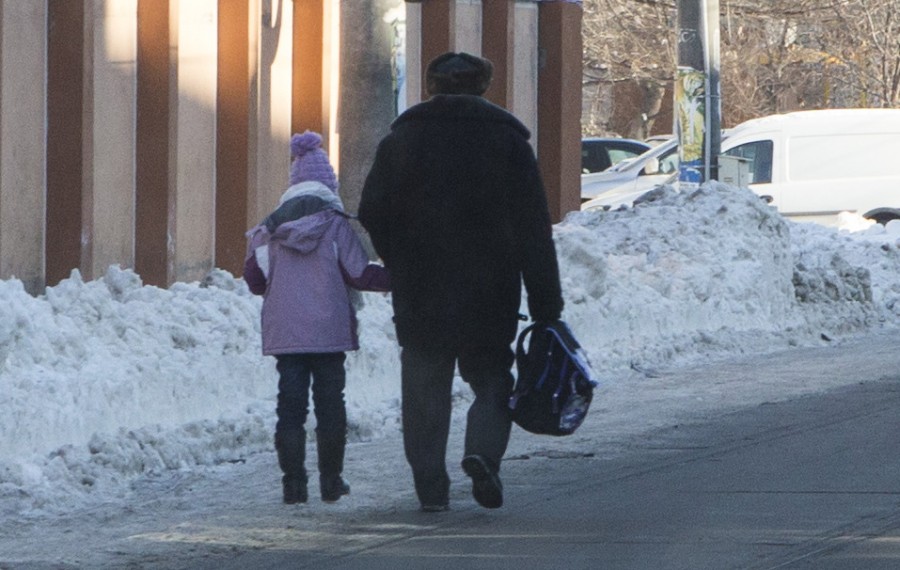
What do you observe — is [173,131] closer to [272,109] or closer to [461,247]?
[272,109]

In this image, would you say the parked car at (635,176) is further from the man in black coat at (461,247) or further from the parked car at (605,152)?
the man in black coat at (461,247)

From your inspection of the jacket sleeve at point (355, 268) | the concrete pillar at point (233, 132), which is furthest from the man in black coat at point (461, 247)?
the concrete pillar at point (233, 132)

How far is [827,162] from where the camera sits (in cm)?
2222

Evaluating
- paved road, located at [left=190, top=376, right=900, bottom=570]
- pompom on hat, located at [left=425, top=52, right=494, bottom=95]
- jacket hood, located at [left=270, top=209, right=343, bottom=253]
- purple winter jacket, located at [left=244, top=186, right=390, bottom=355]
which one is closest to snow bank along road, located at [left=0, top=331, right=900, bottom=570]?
paved road, located at [left=190, top=376, right=900, bottom=570]

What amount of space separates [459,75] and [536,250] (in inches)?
28.2

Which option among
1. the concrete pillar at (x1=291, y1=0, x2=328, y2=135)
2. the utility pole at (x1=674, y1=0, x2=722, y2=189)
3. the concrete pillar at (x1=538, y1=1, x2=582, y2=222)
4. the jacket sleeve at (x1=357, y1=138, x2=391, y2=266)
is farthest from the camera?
the concrete pillar at (x1=538, y1=1, x2=582, y2=222)

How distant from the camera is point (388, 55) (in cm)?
1112

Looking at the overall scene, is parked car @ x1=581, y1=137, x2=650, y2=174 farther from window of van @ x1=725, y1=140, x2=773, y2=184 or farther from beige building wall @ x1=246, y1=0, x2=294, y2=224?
beige building wall @ x1=246, y1=0, x2=294, y2=224

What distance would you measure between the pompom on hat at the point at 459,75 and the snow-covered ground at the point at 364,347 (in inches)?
67.6

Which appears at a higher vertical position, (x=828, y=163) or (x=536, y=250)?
(x=828, y=163)

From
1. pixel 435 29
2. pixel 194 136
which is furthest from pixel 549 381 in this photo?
pixel 435 29

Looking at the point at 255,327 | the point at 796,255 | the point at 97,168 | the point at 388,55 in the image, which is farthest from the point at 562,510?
the point at 796,255

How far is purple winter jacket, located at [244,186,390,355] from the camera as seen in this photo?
686 cm

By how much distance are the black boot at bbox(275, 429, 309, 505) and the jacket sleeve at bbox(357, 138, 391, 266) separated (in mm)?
828
